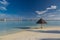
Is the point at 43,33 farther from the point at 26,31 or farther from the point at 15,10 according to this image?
the point at 15,10

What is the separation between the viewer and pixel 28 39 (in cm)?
280

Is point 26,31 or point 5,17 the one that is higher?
point 5,17

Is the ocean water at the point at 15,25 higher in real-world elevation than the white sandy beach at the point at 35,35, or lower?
higher

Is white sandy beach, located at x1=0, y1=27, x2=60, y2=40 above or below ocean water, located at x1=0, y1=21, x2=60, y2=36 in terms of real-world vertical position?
below

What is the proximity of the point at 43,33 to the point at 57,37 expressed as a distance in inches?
10.2

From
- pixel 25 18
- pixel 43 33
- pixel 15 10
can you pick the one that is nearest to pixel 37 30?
pixel 43 33

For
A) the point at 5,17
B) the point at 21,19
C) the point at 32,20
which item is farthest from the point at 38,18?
the point at 5,17

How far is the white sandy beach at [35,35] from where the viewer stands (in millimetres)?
2805

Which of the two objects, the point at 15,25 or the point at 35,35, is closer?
the point at 35,35

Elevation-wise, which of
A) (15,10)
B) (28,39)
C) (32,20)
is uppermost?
(15,10)

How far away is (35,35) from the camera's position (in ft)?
Result: 9.28

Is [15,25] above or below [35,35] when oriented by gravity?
above

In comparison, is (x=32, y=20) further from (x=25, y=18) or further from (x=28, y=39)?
(x=28, y=39)

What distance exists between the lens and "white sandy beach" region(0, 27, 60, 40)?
2.80m
